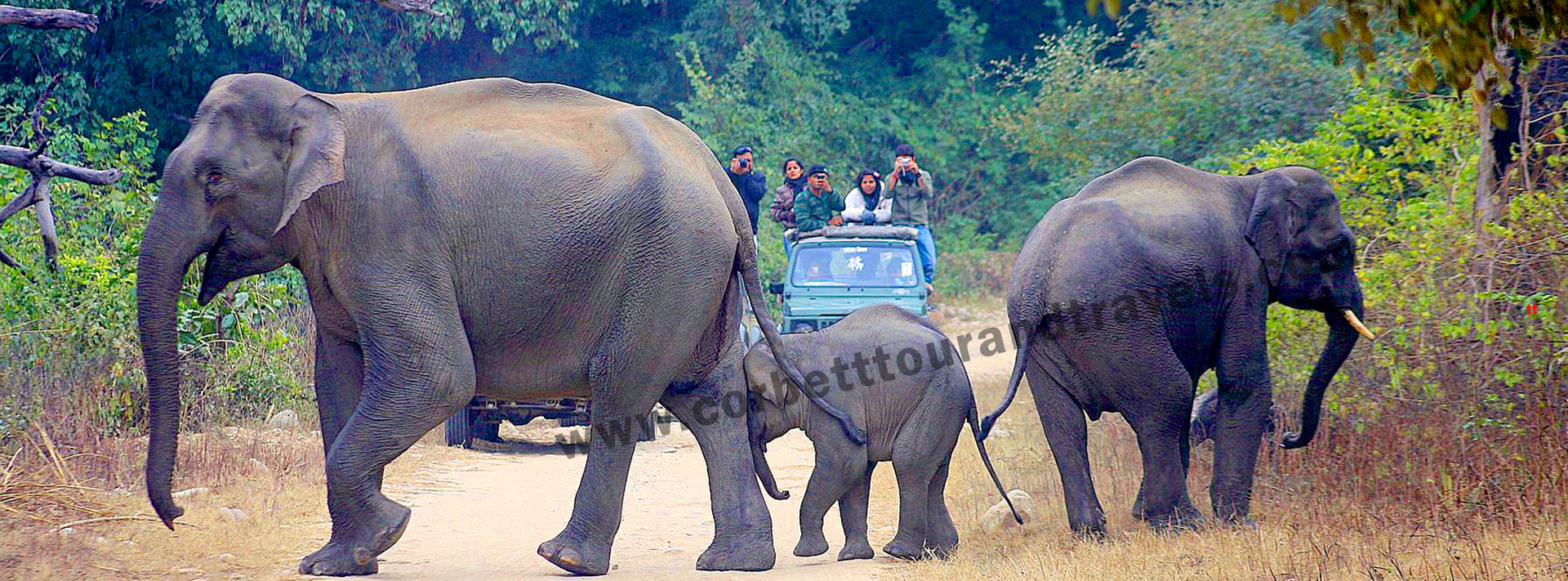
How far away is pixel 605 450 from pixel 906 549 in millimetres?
1626

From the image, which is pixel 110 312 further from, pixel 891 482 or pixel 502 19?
pixel 502 19

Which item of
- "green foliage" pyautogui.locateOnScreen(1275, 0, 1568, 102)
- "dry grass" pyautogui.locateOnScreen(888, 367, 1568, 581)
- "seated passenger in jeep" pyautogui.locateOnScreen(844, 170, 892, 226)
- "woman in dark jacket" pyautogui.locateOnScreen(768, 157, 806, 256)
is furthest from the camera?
"woman in dark jacket" pyautogui.locateOnScreen(768, 157, 806, 256)

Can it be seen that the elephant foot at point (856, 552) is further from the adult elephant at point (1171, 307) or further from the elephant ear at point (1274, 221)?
the elephant ear at point (1274, 221)

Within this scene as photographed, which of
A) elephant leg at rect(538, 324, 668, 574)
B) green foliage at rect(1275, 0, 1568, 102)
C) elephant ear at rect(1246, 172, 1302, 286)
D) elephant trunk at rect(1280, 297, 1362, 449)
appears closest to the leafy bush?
elephant trunk at rect(1280, 297, 1362, 449)

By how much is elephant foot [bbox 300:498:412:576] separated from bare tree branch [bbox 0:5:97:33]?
2.31 m

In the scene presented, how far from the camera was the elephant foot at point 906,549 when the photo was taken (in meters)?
7.36

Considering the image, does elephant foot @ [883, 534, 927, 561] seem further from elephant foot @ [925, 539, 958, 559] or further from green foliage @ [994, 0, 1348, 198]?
green foliage @ [994, 0, 1348, 198]

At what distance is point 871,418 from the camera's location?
25.0 feet

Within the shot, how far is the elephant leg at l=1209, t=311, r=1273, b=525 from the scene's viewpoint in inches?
297

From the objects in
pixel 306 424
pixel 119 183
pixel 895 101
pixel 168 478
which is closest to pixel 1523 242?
pixel 168 478

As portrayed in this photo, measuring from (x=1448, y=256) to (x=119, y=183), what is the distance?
10.5 meters

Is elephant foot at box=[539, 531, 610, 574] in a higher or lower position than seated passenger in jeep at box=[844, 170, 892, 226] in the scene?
lower

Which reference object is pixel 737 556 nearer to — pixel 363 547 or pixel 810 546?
pixel 810 546

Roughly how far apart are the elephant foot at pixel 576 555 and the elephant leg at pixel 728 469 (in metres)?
0.50
